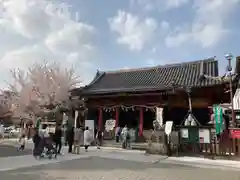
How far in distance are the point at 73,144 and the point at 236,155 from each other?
10.2 metres

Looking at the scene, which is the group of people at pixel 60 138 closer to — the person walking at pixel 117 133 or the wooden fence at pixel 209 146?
the person walking at pixel 117 133

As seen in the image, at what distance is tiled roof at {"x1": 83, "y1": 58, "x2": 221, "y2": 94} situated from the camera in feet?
75.3

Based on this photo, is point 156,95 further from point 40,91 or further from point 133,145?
point 40,91

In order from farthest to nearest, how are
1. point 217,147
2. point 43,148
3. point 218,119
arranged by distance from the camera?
point 218,119, point 217,147, point 43,148

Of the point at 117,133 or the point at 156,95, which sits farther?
the point at 117,133

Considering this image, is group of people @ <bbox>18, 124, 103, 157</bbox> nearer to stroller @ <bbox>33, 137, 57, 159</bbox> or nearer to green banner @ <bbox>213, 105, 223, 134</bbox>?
stroller @ <bbox>33, 137, 57, 159</bbox>

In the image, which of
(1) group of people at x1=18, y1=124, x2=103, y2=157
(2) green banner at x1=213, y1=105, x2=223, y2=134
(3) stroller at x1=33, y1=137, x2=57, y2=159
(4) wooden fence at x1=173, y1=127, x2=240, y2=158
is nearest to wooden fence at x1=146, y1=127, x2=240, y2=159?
(4) wooden fence at x1=173, y1=127, x2=240, y2=158

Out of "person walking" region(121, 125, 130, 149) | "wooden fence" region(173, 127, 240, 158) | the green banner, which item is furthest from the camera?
"person walking" region(121, 125, 130, 149)

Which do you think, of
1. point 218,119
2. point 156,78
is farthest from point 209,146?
point 156,78

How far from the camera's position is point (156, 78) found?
26062 mm

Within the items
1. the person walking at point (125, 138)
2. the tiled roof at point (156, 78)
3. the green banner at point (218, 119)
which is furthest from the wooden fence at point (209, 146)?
→ the tiled roof at point (156, 78)

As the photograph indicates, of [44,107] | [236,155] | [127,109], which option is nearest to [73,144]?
[127,109]

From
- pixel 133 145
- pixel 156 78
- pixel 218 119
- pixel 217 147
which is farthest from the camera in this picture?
pixel 156 78

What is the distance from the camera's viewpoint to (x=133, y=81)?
26859 mm
